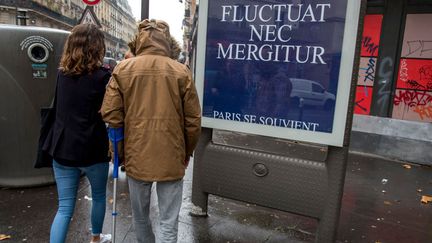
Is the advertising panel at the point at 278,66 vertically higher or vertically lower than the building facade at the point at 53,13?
lower

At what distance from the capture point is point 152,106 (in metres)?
2.25

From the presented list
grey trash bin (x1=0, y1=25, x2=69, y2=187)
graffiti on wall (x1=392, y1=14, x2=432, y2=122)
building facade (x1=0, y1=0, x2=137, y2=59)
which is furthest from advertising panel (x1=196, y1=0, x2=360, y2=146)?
graffiti on wall (x1=392, y1=14, x2=432, y2=122)

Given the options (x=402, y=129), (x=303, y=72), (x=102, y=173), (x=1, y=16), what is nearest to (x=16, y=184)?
(x=102, y=173)

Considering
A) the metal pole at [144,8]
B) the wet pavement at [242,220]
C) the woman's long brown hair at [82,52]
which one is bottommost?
the wet pavement at [242,220]

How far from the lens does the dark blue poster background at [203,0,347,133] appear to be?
116 inches

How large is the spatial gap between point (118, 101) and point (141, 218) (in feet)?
2.83

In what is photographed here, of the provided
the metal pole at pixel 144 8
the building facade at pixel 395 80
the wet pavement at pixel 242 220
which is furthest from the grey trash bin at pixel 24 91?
the building facade at pixel 395 80

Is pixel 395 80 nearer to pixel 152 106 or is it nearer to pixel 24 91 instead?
pixel 152 106

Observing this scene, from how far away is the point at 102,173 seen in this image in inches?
108

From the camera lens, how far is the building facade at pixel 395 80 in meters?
6.80

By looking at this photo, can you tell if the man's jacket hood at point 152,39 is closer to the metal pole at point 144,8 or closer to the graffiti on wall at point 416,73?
the metal pole at point 144,8

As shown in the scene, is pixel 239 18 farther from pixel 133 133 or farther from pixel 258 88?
pixel 133 133

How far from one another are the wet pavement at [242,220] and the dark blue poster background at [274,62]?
3.68ft

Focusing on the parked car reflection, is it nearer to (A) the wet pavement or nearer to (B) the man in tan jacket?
(B) the man in tan jacket
